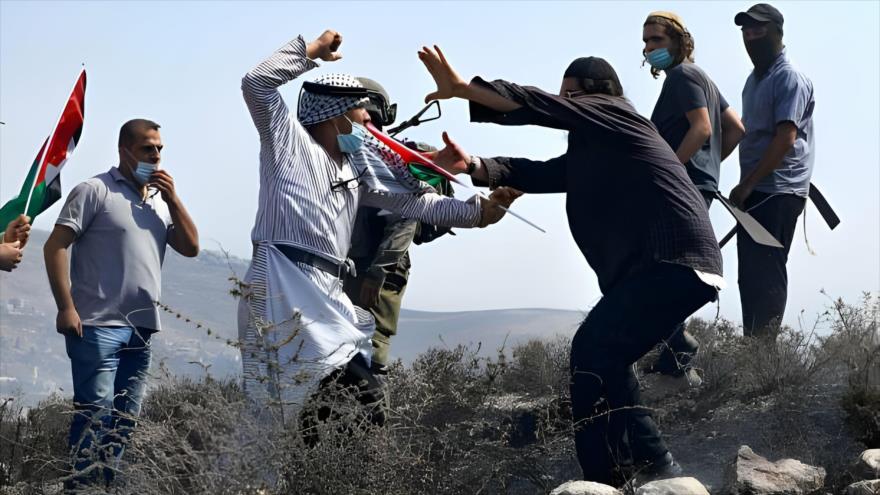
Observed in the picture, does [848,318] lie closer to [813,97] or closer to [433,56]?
[813,97]

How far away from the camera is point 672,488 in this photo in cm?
600

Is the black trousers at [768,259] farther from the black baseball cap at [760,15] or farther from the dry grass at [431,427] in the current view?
the black baseball cap at [760,15]

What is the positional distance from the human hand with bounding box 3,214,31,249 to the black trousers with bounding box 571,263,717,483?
8.54 feet

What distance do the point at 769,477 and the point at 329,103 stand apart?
265 centimetres

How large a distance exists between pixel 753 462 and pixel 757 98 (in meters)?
2.86

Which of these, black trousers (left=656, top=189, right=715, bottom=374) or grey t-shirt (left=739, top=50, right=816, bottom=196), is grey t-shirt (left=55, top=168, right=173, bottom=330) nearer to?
black trousers (left=656, top=189, right=715, bottom=374)

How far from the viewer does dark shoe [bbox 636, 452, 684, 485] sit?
626 cm

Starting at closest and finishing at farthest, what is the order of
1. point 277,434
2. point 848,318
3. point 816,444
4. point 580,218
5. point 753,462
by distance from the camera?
point 277,434 → point 580,218 → point 753,462 → point 816,444 → point 848,318

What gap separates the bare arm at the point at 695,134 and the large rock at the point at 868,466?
1873mm

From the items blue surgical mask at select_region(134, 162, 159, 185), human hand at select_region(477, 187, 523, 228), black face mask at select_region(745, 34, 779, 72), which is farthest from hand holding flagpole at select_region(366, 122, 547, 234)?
black face mask at select_region(745, 34, 779, 72)

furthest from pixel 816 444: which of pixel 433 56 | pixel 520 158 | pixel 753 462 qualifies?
pixel 433 56

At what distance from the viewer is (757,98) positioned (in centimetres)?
859

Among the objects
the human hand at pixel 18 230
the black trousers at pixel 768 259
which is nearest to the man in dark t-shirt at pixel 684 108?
the black trousers at pixel 768 259

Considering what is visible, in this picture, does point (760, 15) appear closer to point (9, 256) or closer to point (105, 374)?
point (105, 374)
